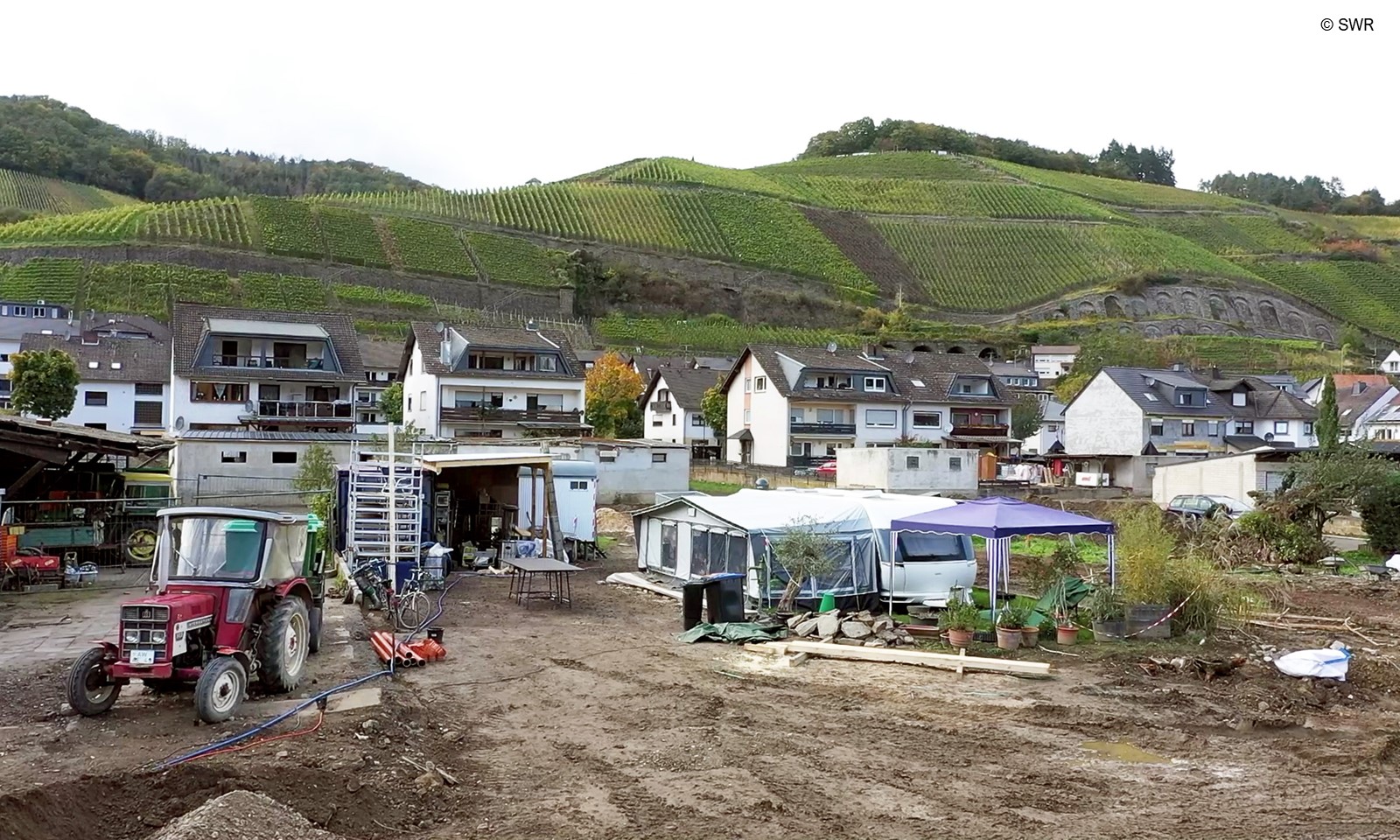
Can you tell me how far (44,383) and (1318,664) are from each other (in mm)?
50950

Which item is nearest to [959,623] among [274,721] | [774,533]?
[774,533]

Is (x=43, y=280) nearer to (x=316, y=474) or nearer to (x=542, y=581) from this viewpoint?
(x=316, y=474)

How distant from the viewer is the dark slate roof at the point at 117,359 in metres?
55.2

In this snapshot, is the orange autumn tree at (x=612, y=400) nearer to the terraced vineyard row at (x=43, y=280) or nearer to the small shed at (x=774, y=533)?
the terraced vineyard row at (x=43, y=280)

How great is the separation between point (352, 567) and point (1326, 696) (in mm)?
16963

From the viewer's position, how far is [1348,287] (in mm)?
119062

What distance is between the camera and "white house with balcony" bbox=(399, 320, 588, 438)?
169ft

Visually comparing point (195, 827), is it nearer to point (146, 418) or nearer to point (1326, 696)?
point (1326, 696)

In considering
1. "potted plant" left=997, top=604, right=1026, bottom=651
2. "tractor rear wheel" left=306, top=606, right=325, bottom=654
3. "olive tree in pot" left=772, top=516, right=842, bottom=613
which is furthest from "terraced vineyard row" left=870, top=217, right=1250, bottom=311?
"tractor rear wheel" left=306, top=606, right=325, bottom=654

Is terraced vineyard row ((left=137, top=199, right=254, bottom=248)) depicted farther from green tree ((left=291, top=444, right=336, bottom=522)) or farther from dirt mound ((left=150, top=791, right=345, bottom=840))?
dirt mound ((left=150, top=791, right=345, bottom=840))

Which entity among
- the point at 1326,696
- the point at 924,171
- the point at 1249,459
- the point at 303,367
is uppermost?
the point at 924,171

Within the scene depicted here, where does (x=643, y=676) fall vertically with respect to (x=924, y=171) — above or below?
below

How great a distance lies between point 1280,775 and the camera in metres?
9.86

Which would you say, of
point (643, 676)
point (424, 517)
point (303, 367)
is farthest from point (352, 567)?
point (303, 367)
